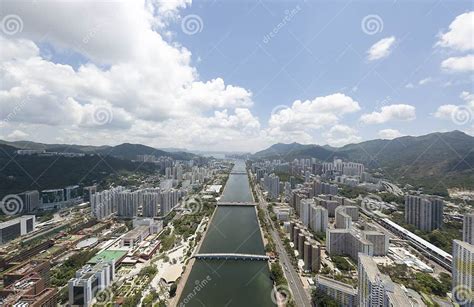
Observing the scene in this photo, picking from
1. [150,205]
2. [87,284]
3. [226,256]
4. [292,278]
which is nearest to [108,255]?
[87,284]

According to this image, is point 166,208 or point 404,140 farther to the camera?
point 404,140

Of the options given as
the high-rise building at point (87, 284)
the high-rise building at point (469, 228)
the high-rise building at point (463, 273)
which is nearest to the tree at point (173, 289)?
the high-rise building at point (87, 284)

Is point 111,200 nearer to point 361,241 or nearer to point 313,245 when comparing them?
point 313,245

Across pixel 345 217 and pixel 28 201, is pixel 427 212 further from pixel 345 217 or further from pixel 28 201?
pixel 28 201

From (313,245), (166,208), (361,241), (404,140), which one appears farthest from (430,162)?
(166,208)

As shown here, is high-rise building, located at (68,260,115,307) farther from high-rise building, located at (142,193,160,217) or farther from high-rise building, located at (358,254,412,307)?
high-rise building, located at (142,193,160,217)

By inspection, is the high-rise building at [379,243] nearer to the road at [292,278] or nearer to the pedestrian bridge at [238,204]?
the road at [292,278]
